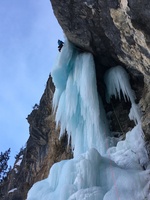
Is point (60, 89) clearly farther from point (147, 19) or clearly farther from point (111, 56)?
point (147, 19)

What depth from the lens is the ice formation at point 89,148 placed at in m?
5.00

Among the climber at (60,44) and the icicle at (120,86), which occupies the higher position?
the climber at (60,44)

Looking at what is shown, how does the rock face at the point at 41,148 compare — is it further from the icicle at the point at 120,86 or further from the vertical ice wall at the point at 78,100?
the icicle at the point at 120,86

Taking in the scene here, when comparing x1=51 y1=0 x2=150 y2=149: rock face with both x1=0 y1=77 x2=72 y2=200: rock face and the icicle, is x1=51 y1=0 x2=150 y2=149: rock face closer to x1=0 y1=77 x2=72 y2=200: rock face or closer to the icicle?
the icicle

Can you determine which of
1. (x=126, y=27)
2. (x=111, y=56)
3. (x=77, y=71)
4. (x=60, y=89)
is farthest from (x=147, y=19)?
(x=60, y=89)

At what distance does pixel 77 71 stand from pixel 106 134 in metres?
1.85

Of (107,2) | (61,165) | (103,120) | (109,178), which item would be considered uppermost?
(107,2)

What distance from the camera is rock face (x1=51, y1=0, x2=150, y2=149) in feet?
17.2

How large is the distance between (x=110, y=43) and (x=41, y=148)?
5689 millimetres

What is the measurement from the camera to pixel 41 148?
1121 centimetres

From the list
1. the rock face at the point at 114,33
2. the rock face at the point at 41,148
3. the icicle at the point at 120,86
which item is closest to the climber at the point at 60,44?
the rock face at the point at 114,33

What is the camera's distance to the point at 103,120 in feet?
26.0

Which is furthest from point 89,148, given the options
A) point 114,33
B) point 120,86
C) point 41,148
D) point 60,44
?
point 41,148

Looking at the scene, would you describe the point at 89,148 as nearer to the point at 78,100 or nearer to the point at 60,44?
the point at 78,100
